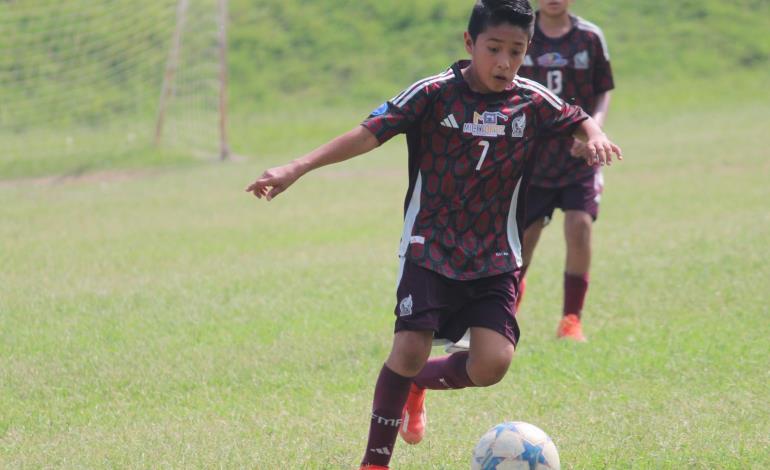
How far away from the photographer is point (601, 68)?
21.0 feet

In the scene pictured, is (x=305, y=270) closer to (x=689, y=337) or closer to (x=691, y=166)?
(x=689, y=337)

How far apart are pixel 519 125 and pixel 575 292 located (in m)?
2.65

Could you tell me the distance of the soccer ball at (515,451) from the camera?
366cm

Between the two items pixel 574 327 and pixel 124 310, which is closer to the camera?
pixel 574 327

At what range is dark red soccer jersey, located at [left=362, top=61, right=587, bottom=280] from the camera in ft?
12.9

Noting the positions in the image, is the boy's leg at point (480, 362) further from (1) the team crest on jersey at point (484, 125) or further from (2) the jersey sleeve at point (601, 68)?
(2) the jersey sleeve at point (601, 68)

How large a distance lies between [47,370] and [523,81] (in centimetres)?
299

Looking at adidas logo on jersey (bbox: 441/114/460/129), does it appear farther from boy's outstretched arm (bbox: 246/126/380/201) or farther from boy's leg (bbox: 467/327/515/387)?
boy's leg (bbox: 467/327/515/387)

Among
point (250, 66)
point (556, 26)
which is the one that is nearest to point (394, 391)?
point (556, 26)

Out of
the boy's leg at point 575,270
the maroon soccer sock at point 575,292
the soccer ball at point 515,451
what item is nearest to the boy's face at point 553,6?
the boy's leg at point 575,270

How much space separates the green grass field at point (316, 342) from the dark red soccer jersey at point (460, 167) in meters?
0.83

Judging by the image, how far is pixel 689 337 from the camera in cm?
614

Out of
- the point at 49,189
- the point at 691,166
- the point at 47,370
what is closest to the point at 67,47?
the point at 49,189

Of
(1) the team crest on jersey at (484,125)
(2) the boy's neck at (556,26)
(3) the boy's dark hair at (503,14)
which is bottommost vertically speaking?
(2) the boy's neck at (556,26)
